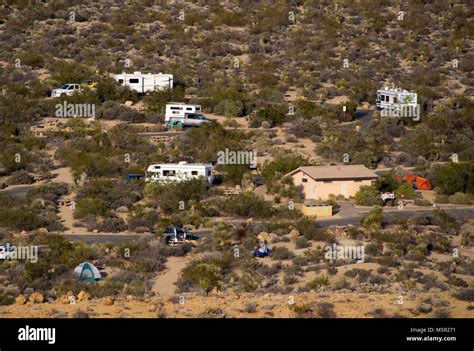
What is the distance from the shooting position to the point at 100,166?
164 ft

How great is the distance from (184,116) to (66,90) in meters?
8.82

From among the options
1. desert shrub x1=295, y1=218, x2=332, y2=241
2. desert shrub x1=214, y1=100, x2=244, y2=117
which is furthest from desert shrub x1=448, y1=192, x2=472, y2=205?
desert shrub x1=214, y1=100, x2=244, y2=117

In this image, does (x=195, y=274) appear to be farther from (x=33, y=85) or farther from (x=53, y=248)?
(x=33, y=85)

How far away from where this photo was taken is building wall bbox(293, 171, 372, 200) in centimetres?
4700

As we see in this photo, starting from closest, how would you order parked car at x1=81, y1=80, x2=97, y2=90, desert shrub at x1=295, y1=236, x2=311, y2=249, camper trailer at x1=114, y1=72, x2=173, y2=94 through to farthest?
desert shrub at x1=295, y1=236, x2=311, y2=249, parked car at x1=81, y1=80, x2=97, y2=90, camper trailer at x1=114, y1=72, x2=173, y2=94

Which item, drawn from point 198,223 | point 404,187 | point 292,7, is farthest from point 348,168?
point 292,7

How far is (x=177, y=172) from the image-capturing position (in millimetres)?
48500

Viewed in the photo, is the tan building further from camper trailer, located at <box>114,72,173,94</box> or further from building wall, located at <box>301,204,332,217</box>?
camper trailer, located at <box>114,72,173,94</box>

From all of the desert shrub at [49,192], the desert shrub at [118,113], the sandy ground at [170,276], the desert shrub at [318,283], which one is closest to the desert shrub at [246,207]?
the sandy ground at [170,276]

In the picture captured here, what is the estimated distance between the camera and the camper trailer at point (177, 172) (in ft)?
158

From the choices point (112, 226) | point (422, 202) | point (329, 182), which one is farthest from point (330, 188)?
point (112, 226)

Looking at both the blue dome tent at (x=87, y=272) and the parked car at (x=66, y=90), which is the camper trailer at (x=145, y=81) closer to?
the parked car at (x=66, y=90)

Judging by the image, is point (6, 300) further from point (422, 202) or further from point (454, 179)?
point (454, 179)

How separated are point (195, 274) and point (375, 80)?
39493 millimetres
